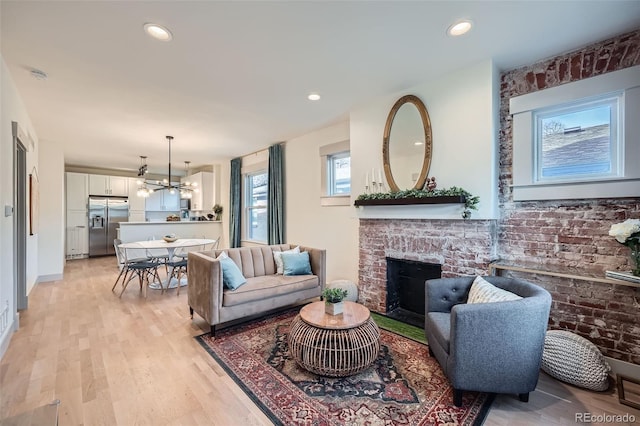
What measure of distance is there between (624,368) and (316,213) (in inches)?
147

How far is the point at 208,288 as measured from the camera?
9.36ft

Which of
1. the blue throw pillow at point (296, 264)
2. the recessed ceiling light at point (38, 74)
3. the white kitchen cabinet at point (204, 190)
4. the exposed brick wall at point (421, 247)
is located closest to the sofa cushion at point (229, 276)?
the blue throw pillow at point (296, 264)

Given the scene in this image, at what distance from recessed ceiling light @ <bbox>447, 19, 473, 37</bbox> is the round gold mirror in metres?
0.90

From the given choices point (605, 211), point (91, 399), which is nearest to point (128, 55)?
Result: point (91, 399)

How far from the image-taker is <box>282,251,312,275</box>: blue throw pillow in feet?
12.0

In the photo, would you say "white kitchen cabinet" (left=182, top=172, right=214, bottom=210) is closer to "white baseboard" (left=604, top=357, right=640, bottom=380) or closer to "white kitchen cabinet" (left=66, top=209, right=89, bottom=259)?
"white kitchen cabinet" (left=66, top=209, right=89, bottom=259)

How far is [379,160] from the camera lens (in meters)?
3.48

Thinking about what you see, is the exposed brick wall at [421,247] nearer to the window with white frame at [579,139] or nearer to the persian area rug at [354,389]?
the window with white frame at [579,139]

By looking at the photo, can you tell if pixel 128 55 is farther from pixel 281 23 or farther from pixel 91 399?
pixel 91 399

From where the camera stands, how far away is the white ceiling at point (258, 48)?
1915 millimetres

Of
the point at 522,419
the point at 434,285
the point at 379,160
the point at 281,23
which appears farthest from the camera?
the point at 379,160

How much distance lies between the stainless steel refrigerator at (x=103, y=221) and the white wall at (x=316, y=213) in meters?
5.63

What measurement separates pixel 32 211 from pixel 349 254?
4.84m

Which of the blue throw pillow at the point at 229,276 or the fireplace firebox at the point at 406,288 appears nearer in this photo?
the blue throw pillow at the point at 229,276
